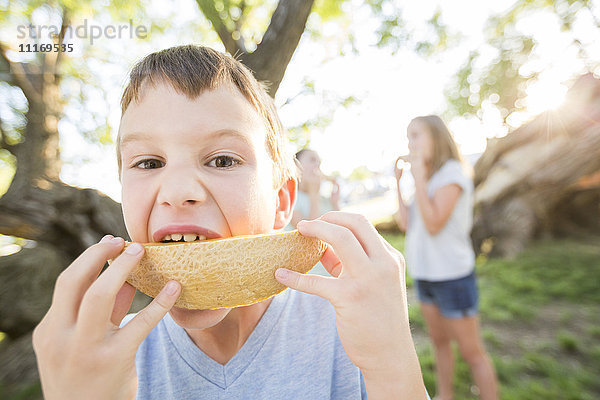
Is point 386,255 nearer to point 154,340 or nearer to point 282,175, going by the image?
A: point 282,175

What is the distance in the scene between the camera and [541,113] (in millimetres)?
7629

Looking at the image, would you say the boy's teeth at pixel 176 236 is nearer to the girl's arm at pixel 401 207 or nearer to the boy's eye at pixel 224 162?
the boy's eye at pixel 224 162

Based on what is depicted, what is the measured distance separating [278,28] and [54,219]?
3.36m

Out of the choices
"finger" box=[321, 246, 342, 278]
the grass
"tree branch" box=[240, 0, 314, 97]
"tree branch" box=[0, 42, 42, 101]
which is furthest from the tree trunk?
"tree branch" box=[0, 42, 42, 101]

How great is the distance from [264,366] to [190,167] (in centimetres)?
86

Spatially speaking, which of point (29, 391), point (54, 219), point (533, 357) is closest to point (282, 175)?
point (54, 219)

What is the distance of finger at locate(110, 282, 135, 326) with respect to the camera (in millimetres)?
1008

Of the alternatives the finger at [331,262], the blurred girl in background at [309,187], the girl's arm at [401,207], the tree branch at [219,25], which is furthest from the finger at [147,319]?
the girl's arm at [401,207]

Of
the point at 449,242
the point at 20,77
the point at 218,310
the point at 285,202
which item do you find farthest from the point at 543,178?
the point at 20,77

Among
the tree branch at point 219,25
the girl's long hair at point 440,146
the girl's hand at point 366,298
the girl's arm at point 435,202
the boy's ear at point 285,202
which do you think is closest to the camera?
the girl's hand at point 366,298

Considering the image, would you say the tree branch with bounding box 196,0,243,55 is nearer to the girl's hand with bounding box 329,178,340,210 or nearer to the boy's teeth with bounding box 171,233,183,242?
the boy's teeth with bounding box 171,233,183,242

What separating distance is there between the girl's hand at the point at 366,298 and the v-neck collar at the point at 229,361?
51cm

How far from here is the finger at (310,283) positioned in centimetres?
96

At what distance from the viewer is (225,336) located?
4.52ft
